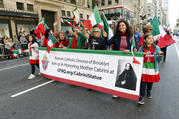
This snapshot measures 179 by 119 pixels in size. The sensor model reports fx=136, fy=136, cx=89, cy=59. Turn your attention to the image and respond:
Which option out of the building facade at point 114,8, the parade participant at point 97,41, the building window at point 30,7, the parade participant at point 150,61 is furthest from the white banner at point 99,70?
the building facade at point 114,8

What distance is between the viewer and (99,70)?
11.7 ft

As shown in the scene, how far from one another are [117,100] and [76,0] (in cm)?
3199

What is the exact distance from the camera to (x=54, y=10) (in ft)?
83.5

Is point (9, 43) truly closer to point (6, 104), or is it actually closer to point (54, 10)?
point (6, 104)

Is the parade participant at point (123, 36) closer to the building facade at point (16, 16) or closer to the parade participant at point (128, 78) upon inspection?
the parade participant at point (128, 78)

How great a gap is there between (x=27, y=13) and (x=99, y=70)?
20064 mm

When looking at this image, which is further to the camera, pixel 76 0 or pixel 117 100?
pixel 76 0

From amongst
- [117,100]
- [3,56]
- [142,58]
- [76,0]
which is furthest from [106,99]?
[76,0]

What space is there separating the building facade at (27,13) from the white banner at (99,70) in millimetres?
14291

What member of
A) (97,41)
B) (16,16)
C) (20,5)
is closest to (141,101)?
(97,41)

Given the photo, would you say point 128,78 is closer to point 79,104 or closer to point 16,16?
point 79,104

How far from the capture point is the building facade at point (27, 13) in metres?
17.3

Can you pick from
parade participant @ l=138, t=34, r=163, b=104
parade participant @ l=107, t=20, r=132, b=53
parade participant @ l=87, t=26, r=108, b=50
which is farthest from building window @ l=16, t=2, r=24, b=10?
parade participant @ l=138, t=34, r=163, b=104

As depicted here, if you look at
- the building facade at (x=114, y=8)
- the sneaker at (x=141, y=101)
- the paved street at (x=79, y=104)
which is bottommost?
the paved street at (x=79, y=104)
